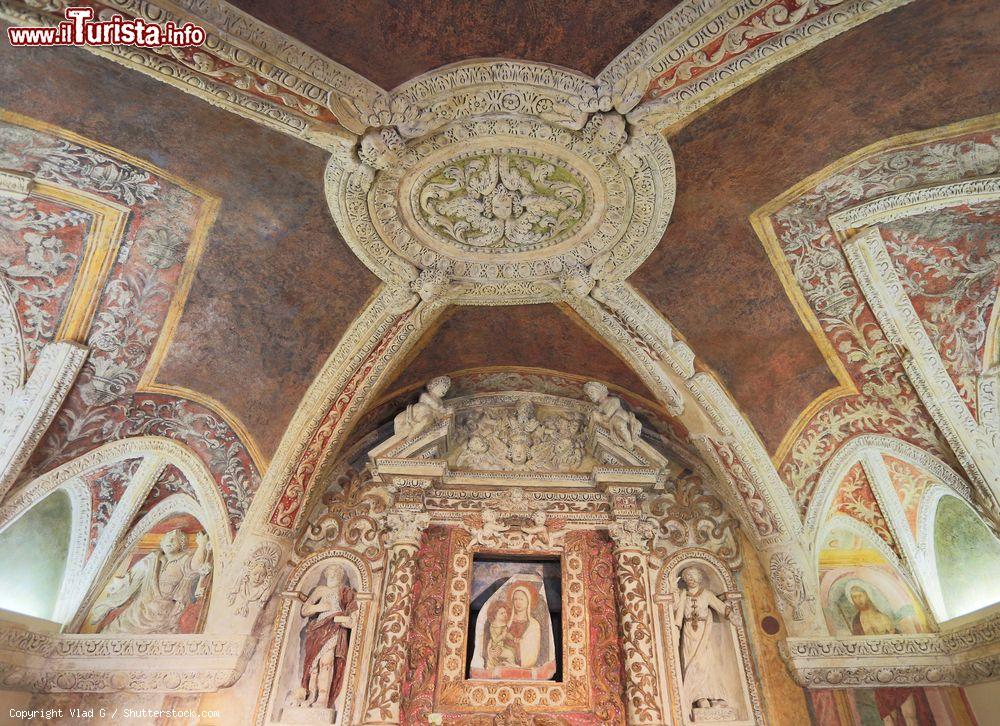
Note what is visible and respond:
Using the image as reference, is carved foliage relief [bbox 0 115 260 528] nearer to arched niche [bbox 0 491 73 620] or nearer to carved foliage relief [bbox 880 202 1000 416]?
arched niche [bbox 0 491 73 620]

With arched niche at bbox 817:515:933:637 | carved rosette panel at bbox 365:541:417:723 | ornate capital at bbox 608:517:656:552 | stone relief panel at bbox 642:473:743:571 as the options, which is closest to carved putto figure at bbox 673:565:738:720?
stone relief panel at bbox 642:473:743:571

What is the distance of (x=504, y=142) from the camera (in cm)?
498

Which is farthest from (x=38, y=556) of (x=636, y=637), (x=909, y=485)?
(x=909, y=485)

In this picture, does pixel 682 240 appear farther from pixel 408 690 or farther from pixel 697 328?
pixel 408 690

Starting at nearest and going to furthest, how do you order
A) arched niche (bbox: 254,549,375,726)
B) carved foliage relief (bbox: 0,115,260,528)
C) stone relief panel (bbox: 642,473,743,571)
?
carved foliage relief (bbox: 0,115,260,528)
arched niche (bbox: 254,549,375,726)
stone relief panel (bbox: 642,473,743,571)

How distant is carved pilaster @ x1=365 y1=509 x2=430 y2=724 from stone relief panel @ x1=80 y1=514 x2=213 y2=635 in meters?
1.91

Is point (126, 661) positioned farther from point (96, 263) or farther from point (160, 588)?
point (96, 263)

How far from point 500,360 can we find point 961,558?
17.1 feet

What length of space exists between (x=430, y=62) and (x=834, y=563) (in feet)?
21.3

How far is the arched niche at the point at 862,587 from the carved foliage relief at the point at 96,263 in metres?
7.14

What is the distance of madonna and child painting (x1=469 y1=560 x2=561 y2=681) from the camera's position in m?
6.21

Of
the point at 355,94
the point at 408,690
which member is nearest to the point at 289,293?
the point at 355,94

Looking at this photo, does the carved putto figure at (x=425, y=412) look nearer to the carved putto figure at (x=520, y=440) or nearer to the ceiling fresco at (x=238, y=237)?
the carved putto figure at (x=520, y=440)

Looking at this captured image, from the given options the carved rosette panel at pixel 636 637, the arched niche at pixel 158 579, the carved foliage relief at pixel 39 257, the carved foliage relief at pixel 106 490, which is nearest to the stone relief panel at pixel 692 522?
the carved rosette panel at pixel 636 637
